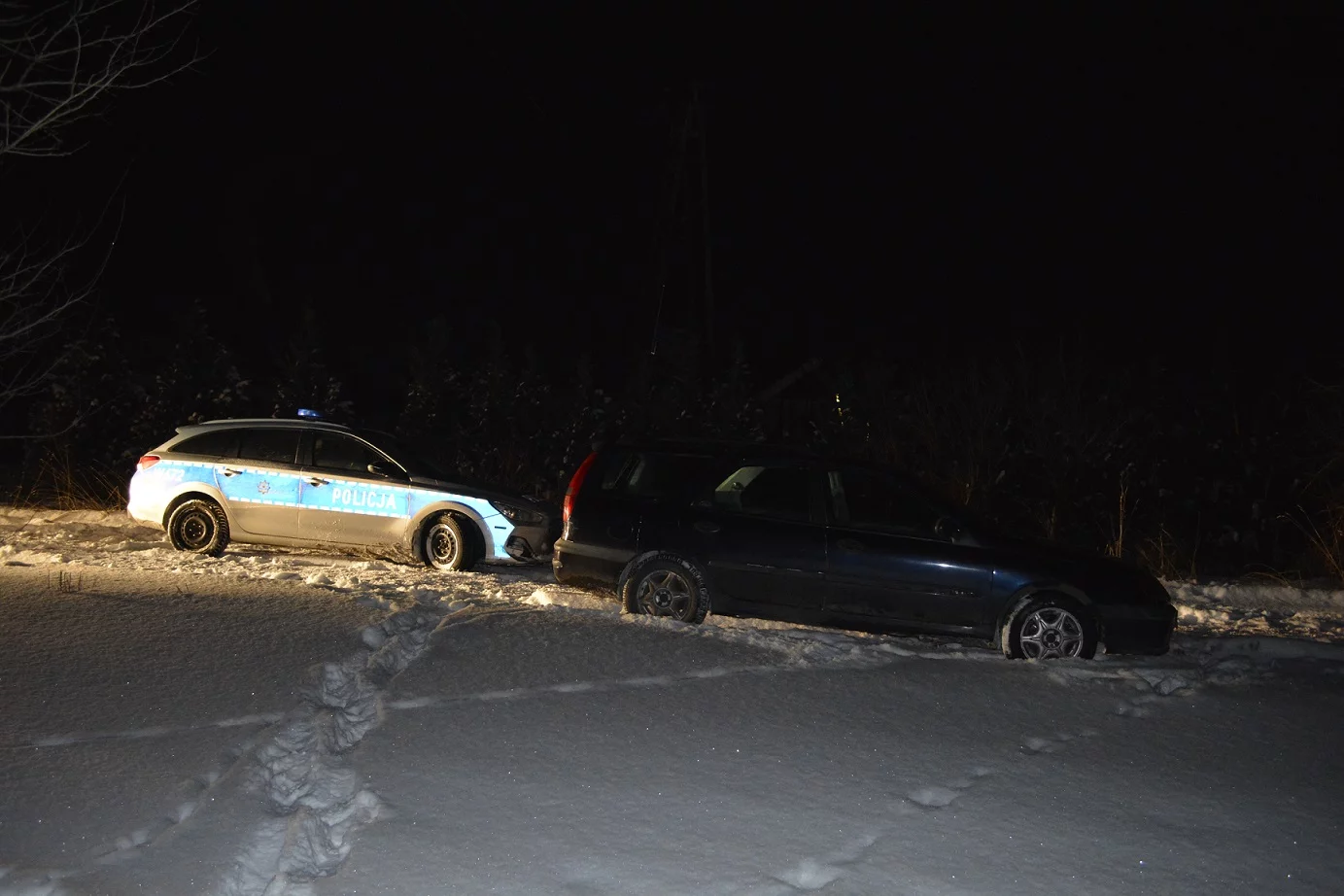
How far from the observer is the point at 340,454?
40.6 feet

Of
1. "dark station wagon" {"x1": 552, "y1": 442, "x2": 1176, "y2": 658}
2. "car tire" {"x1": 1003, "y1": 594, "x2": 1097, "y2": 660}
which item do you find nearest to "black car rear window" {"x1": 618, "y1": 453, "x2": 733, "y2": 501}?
"dark station wagon" {"x1": 552, "y1": 442, "x2": 1176, "y2": 658}

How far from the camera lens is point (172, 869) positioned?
175 inches

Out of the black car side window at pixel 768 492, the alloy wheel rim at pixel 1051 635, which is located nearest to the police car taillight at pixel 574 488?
the black car side window at pixel 768 492

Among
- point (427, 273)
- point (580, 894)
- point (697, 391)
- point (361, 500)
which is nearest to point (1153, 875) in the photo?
point (580, 894)

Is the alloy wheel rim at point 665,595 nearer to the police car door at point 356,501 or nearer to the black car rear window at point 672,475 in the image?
the black car rear window at point 672,475

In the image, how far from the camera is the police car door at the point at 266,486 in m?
12.3

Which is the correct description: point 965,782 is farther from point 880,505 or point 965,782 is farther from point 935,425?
point 935,425

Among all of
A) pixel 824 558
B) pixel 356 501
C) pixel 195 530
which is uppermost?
pixel 356 501

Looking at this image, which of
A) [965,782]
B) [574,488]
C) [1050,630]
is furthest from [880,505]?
[965,782]

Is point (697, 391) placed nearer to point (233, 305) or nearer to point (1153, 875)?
point (1153, 875)

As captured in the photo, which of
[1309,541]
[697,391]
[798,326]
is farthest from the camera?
[798,326]

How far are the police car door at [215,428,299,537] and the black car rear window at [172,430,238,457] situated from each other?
0.17 m

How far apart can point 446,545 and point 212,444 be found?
281 centimetres

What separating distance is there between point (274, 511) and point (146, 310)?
75.4 feet
